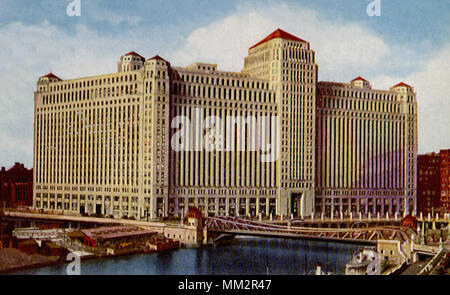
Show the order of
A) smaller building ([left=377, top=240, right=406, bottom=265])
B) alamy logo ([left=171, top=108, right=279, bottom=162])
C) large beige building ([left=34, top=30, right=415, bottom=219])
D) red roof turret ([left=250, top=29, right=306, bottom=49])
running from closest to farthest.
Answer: smaller building ([left=377, top=240, right=406, bottom=265]) < alamy logo ([left=171, top=108, right=279, bottom=162]) < large beige building ([left=34, top=30, right=415, bottom=219]) < red roof turret ([left=250, top=29, right=306, bottom=49])

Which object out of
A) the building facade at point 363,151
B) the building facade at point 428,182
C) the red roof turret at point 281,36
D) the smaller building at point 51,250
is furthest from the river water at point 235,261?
the red roof turret at point 281,36

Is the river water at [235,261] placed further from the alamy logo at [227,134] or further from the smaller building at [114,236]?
the alamy logo at [227,134]

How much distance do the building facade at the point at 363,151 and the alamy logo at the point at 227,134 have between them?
5.88 metres

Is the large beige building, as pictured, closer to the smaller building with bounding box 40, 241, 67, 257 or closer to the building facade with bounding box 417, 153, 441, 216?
the building facade with bounding box 417, 153, 441, 216

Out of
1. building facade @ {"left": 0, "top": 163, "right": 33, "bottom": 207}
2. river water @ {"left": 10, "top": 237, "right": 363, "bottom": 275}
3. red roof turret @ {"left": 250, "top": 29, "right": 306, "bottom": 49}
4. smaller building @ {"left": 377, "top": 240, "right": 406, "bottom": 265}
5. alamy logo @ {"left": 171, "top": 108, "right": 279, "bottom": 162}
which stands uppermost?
red roof turret @ {"left": 250, "top": 29, "right": 306, "bottom": 49}

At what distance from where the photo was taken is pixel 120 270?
3594 centimetres

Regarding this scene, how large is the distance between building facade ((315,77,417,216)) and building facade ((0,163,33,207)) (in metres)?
23.5

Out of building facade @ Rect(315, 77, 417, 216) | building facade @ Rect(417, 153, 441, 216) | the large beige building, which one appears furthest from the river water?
building facade @ Rect(417, 153, 441, 216)

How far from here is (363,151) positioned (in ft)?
198

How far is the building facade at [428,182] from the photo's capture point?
190 ft

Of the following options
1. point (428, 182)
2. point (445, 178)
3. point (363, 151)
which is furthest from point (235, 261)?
point (428, 182)

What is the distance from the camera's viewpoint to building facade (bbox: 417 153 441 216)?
57.8 meters

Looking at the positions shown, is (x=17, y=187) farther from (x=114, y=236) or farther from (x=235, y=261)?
(x=235, y=261)
